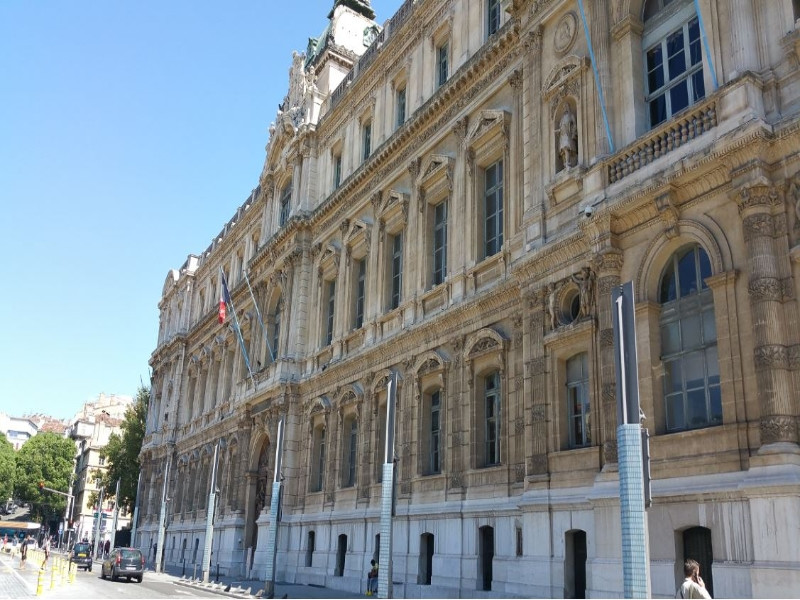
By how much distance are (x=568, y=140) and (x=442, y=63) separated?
433 inches

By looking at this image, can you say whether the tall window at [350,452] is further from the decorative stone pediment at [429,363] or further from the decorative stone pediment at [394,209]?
the decorative stone pediment at [394,209]

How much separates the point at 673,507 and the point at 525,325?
6815 millimetres

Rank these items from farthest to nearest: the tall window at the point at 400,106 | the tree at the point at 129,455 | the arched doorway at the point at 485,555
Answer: the tree at the point at 129,455 < the tall window at the point at 400,106 < the arched doorway at the point at 485,555

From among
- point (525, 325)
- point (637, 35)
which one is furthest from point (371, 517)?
point (637, 35)

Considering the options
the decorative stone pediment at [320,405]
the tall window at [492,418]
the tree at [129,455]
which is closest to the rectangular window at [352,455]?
the decorative stone pediment at [320,405]

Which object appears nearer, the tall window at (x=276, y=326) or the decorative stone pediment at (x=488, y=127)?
the decorative stone pediment at (x=488, y=127)

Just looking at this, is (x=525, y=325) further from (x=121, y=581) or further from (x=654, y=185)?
(x=121, y=581)

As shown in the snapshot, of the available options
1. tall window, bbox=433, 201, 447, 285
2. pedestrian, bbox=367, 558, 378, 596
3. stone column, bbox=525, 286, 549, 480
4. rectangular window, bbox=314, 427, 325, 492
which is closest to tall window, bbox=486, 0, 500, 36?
tall window, bbox=433, 201, 447, 285

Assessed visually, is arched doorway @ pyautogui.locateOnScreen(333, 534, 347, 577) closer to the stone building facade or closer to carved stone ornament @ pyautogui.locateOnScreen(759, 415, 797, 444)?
the stone building facade

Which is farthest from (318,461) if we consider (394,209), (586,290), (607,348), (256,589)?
(607,348)

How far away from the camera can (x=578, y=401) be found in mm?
18828

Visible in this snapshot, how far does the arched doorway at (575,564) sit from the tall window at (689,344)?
3638 millimetres

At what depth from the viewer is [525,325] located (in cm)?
2055

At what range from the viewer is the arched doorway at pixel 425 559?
77.4ft
